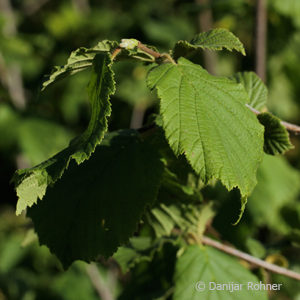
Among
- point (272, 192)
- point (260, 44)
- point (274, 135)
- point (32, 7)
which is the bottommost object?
point (272, 192)

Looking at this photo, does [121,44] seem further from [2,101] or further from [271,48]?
[2,101]

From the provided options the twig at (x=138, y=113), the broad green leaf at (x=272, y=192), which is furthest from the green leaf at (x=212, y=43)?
the twig at (x=138, y=113)

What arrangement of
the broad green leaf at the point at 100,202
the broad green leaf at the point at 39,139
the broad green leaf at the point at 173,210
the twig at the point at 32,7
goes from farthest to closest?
the twig at the point at 32,7, the broad green leaf at the point at 39,139, the broad green leaf at the point at 173,210, the broad green leaf at the point at 100,202

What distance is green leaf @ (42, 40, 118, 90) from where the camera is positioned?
104cm

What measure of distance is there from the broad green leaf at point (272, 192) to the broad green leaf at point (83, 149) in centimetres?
145

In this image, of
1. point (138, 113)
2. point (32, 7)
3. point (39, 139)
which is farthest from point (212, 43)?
point (32, 7)

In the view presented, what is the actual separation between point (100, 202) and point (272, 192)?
163cm

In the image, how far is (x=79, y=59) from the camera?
1059 mm

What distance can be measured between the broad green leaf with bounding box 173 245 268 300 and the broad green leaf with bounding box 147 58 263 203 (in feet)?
1.66

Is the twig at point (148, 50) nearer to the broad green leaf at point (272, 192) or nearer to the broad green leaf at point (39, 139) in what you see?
the broad green leaf at point (272, 192)

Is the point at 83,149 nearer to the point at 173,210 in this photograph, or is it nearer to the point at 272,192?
the point at 173,210

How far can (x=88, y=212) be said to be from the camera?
1249 millimetres

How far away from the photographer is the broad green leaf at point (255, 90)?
1.34 m

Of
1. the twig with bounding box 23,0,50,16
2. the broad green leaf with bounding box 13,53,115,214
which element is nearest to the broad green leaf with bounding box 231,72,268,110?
the broad green leaf with bounding box 13,53,115,214
